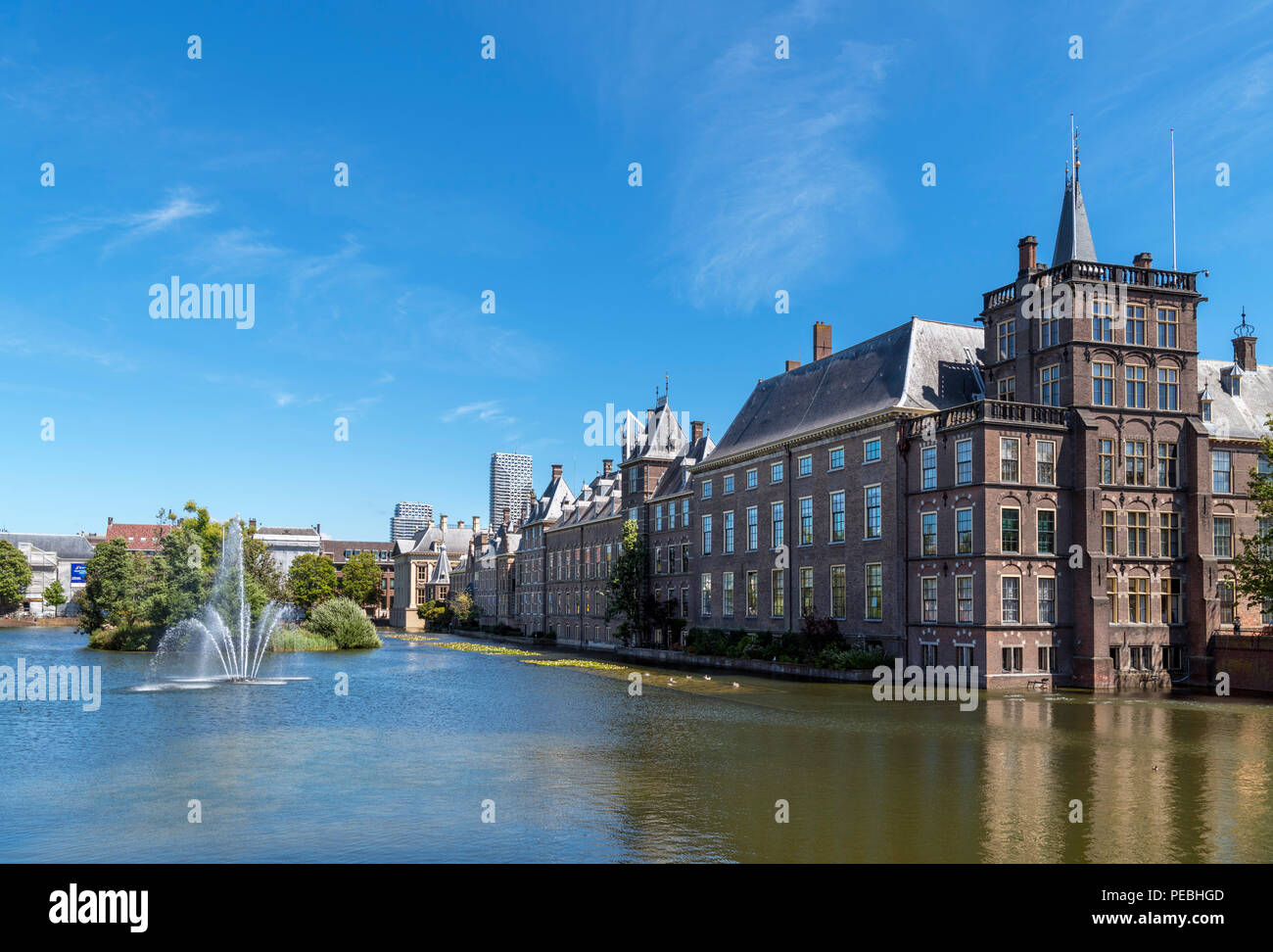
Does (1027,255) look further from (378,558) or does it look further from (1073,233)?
(378,558)

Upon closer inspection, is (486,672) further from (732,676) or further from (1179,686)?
(1179,686)

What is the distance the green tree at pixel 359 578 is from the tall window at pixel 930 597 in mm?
105183

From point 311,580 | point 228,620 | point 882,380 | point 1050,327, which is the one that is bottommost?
point 311,580

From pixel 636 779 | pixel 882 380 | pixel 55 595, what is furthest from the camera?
pixel 55 595

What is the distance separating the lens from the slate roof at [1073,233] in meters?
47.4

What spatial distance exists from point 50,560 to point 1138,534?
528 feet

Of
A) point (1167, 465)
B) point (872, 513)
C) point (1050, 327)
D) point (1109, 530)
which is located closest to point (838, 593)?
point (872, 513)

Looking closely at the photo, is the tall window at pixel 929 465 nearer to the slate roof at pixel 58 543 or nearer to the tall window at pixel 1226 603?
the tall window at pixel 1226 603

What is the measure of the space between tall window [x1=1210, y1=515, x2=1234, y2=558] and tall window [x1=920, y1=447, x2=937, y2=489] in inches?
585

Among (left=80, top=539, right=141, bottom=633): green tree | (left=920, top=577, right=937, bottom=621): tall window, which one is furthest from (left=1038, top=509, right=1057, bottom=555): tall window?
(left=80, top=539, right=141, bottom=633): green tree

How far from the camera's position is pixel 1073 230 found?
47531 millimetres

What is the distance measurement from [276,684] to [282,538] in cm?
14281

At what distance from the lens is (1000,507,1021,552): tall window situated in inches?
1735

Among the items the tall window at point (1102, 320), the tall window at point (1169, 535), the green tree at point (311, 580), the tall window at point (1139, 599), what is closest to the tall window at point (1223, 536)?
the tall window at point (1169, 535)
